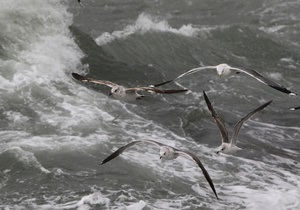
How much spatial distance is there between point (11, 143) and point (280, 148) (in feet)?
13.8

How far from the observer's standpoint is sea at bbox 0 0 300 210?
30.0ft

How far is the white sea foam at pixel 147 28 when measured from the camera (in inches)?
696

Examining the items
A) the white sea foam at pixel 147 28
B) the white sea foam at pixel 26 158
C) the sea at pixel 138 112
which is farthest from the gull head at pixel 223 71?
the white sea foam at pixel 147 28

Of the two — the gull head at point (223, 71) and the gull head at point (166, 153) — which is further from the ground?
the gull head at point (223, 71)

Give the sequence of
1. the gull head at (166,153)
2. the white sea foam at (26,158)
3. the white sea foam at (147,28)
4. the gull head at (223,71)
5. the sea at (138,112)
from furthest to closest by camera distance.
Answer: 1. the white sea foam at (147,28)
2. the gull head at (223,71)
3. the white sea foam at (26,158)
4. the sea at (138,112)
5. the gull head at (166,153)

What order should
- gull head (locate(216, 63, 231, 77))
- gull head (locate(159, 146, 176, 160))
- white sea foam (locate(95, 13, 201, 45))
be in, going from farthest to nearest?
white sea foam (locate(95, 13, 201, 45)), gull head (locate(216, 63, 231, 77)), gull head (locate(159, 146, 176, 160))

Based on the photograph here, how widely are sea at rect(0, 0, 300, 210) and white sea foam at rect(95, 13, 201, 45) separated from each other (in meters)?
0.05

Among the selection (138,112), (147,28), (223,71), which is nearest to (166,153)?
(223,71)

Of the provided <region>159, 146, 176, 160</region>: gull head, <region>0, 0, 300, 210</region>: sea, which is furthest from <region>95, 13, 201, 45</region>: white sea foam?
<region>159, 146, 176, 160</region>: gull head

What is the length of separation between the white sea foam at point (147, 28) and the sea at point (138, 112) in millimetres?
50

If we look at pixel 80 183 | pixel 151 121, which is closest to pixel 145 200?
pixel 80 183

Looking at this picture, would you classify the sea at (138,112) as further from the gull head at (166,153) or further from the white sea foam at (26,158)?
the gull head at (166,153)

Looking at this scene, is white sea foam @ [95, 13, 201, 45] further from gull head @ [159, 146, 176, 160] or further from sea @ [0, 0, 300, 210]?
gull head @ [159, 146, 176, 160]

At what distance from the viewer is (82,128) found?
428 inches
